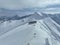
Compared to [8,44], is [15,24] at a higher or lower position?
lower

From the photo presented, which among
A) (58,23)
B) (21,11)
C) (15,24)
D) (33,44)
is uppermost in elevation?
(21,11)

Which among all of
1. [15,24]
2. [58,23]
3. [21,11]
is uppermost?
[21,11]

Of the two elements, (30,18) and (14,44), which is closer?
(14,44)

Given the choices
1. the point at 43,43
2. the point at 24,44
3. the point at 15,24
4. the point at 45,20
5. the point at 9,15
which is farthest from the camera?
the point at 45,20

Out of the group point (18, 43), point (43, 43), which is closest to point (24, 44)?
point (18, 43)

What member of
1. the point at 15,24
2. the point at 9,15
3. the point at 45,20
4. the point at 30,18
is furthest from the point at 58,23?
the point at 9,15

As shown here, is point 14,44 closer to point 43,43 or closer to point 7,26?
point 43,43

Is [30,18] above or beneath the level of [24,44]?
beneath

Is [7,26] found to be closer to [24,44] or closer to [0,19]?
[0,19]

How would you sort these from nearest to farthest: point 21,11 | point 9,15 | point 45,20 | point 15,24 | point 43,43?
point 43,43 < point 21,11 < point 9,15 < point 15,24 < point 45,20
